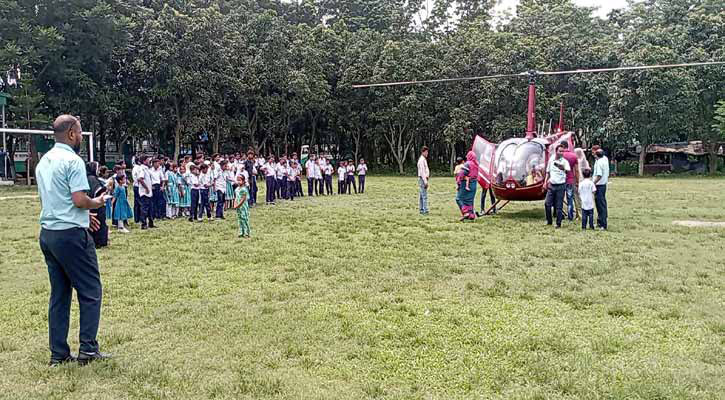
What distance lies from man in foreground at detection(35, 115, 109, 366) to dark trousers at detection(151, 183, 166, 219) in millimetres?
9380

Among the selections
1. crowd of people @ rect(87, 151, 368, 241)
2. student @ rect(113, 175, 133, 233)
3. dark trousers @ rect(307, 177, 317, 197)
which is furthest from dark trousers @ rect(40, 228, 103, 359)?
dark trousers @ rect(307, 177, 317, 197)

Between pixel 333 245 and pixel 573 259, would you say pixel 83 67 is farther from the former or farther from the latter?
pixel 573 259

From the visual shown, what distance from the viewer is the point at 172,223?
13820mm

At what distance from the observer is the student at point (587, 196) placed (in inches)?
455

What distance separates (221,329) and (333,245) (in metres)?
4.86

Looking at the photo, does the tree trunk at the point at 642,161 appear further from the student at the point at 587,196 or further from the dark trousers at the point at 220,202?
the dark trousers at the point at 220,202

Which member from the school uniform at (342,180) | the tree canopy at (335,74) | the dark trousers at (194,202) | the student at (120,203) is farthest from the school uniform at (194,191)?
the tree canopy at (335,74)

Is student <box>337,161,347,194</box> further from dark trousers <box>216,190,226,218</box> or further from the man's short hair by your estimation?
the man's short hair

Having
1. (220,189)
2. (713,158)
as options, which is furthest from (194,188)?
(713,158)

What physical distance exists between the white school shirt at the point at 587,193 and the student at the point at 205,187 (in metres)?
8.15

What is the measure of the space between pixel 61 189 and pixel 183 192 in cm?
1083

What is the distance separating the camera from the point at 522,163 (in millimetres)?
13258

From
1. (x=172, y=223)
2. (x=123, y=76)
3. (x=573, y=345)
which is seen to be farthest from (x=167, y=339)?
(x=123, y=76)

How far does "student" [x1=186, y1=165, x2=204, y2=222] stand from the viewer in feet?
45.8
